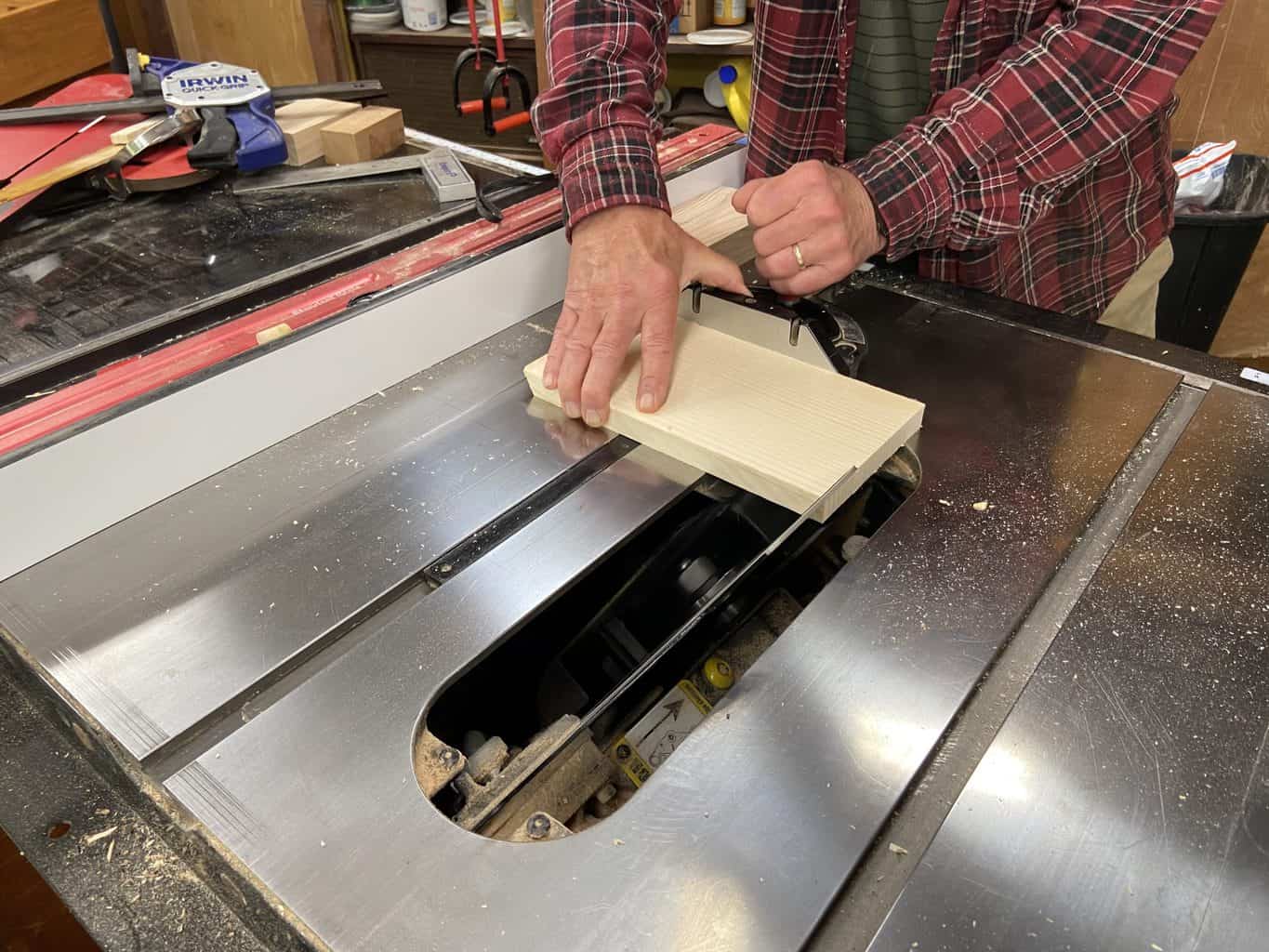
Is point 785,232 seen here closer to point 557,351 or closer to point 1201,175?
point 557,351

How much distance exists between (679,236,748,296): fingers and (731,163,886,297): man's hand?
36mm

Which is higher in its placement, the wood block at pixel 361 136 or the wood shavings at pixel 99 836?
the wood block at pixel 361 136

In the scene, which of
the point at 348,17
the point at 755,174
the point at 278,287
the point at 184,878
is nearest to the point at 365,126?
the point at 278,287

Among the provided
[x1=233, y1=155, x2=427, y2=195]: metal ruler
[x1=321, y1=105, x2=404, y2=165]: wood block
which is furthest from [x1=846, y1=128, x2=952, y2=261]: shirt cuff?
[x1=321, y1=105, x2=404, y2=165]: wood block

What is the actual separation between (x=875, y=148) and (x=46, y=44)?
2325 mm

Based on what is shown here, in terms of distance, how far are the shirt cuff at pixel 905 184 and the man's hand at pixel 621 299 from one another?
17 cm

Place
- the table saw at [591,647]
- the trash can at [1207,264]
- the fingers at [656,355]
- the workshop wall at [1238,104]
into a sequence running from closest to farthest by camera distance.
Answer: the table saw at [591,647] < the fingers at [656,355] < the trash can at [1207,264] < the workshop wall at [1238,104]

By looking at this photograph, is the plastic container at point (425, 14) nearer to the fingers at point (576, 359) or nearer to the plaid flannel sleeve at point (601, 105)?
the plaid flannel sleeve at point (601, 105)

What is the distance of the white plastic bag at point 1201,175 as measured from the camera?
2.09 meters

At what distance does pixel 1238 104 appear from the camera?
2539 mm

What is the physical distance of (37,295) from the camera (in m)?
1.08

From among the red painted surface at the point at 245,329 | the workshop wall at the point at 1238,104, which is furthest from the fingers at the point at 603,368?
the workshop wall at the point at 1238,104

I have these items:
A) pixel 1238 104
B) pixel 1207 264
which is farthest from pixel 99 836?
pixel 1238 104

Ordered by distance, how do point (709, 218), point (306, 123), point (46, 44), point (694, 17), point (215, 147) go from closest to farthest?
point (709, 218) < point (215, 147) < point (306, 123) < point (46, 44) < point (694, 17)
